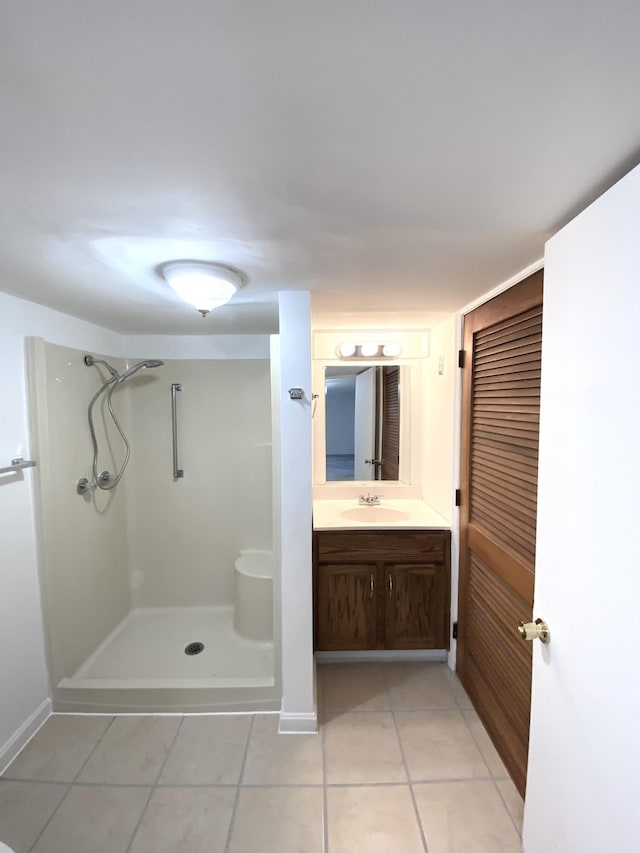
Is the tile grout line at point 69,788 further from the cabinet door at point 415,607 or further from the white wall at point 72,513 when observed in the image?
the cabinet door at point 415,607

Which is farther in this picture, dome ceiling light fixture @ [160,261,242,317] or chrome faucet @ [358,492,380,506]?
chrome faucet @ [358,492,380,506]

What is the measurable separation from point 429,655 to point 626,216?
2.37 metres

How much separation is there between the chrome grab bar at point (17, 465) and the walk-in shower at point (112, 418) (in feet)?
1.43

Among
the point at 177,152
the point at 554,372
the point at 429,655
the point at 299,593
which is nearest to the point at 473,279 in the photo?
the point at 554,372

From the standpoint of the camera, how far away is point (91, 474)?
7.70ft

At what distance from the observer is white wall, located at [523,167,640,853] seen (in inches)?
31.3

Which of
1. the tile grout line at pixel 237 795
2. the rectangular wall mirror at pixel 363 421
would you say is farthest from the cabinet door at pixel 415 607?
the tile grout line at pixel 237 795

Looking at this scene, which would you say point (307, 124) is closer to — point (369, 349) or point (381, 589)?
point (369, 349)

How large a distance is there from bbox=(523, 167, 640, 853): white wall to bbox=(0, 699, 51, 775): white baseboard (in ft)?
6.72

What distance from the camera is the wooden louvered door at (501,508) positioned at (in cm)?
145

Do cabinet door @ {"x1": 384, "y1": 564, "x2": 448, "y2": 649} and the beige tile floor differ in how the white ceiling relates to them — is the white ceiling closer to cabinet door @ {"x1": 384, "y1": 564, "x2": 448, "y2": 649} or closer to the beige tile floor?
cabinet door @ {"x1": 384, "y1": 564, "x2": 448, "y2": 649}

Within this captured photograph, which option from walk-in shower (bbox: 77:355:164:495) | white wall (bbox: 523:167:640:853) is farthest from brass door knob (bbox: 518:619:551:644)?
walk-in shower (bbox: 77:355:164:495)

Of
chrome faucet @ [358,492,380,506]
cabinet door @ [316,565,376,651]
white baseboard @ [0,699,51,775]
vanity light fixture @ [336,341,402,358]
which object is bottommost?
white baseboard @ [0,699,51,775]

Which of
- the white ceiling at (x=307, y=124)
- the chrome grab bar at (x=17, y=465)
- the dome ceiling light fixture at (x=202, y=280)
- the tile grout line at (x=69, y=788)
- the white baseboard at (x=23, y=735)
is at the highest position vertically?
the white ceiling at (x=307, y=124)
